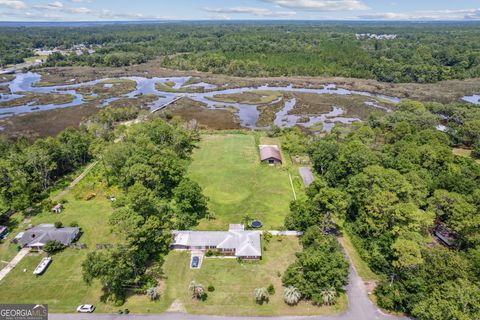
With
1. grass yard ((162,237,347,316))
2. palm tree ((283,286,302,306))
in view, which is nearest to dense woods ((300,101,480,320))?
grass yard ((162,237,347,316))

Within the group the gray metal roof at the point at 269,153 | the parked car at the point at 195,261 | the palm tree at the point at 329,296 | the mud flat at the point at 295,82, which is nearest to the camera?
the palm tree at the point at 329,296

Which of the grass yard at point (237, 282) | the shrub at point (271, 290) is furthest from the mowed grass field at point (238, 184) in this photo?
the shrub at point (271, 290)

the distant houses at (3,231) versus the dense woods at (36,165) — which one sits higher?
the dense woods at (36,165)

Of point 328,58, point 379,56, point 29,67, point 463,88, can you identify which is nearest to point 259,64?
point 328,58

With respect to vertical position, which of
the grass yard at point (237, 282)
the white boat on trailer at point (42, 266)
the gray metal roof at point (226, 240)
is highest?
the gray metal roof at point (226, 240)

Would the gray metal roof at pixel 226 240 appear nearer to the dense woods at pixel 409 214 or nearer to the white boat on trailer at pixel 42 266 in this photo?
the dense woods at pixel 409 214

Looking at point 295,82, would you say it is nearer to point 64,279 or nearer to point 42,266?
point 42,266

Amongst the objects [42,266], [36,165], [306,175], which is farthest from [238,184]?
[36,165]

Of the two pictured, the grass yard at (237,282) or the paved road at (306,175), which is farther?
the paved road at (306,175)
